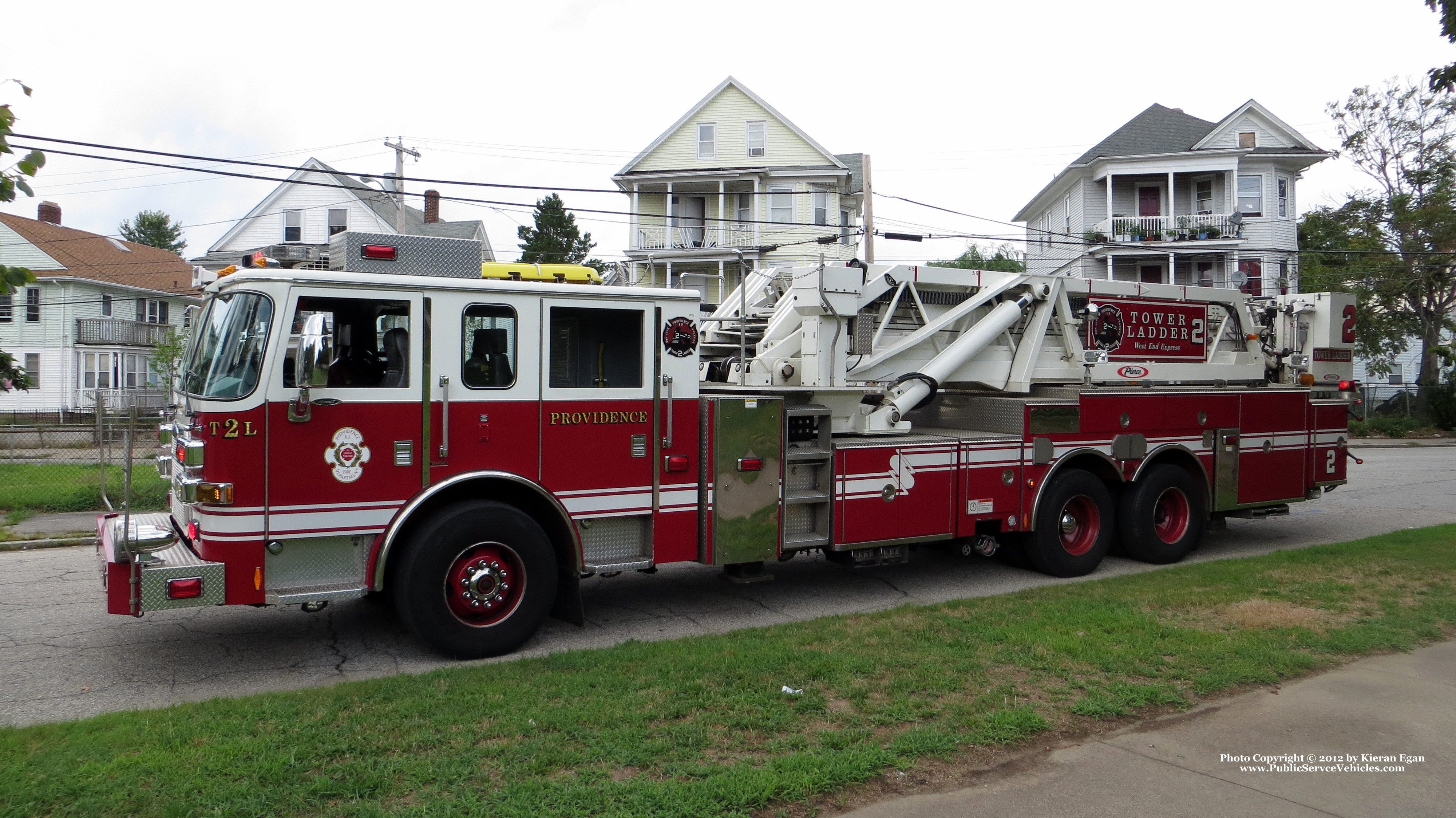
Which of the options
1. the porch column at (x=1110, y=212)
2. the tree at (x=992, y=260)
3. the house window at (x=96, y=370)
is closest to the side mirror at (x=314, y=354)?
the porch column at (x=1110, y=212)

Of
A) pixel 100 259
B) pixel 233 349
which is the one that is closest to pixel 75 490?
pixel 233 349

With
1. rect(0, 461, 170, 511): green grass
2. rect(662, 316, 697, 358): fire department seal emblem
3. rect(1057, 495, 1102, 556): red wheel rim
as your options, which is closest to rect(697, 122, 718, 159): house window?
rect(0, 461, 170, 511): green grass

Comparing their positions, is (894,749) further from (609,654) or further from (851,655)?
(609,654)

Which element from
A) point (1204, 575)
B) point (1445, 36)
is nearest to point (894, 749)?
point (1204, 575)

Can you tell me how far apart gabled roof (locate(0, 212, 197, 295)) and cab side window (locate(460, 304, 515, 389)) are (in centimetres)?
3525

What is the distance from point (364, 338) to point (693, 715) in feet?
10.3

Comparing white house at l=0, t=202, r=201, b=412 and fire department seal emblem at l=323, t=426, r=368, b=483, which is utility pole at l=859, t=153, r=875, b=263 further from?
white house at l=0, t=202, r=201, b=412

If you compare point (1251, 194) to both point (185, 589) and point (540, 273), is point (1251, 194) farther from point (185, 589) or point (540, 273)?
point (185, 589)

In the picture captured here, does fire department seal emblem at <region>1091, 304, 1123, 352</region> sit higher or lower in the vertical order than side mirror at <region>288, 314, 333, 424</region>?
higher

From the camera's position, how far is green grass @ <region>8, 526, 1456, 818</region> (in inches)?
166

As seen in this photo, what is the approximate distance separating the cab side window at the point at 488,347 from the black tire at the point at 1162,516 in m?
6.67

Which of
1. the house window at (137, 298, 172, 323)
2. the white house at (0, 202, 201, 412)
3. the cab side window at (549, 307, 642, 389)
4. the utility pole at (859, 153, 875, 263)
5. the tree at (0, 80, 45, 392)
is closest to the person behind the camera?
the tree at (0, 80, 45, 392)

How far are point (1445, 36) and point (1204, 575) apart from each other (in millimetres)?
5628

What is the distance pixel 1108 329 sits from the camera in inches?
415
